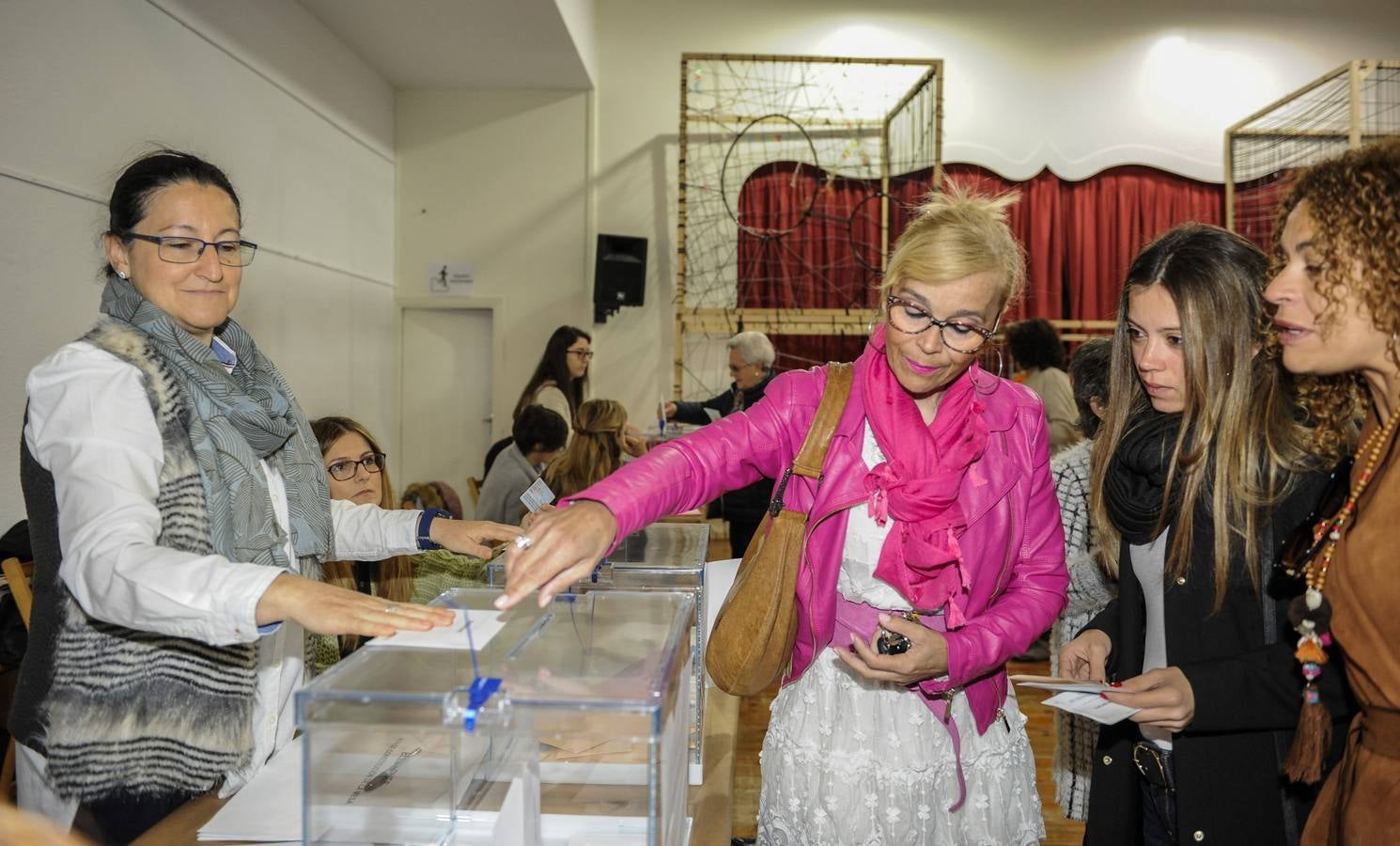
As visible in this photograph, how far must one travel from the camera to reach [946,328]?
141cm

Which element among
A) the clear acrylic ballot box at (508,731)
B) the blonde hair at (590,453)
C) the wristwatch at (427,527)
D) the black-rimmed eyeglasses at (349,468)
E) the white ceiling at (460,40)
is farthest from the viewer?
the white ceiling at (460,40)

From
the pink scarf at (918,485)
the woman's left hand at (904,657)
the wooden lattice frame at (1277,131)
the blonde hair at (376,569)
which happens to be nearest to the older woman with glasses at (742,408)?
the blonde hair at (376,569)

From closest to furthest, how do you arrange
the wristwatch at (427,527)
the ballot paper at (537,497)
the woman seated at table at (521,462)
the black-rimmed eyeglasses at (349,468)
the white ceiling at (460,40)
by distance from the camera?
the ballot paper at (537,497), the wristwatch at (427,527), the black-rimmed eyeglasses at (349,468), the woman seated at table at (521,462), the white ceiling at (460,40)

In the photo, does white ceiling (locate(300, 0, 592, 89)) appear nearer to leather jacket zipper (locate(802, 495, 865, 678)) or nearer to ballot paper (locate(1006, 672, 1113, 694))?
leather jacket zipper (locate(802, 495, 865, 678))

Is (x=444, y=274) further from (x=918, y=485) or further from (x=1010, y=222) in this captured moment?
(x=918, y=485)

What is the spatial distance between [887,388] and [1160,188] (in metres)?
7.50

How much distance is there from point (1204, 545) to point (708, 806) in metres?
0.87

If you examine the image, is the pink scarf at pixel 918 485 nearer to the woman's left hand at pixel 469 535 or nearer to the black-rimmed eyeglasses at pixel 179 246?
the woman's left hand at pixel 469 535

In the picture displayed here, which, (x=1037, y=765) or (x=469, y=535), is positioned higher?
(x=469, y=535)

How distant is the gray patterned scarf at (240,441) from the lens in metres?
1.43

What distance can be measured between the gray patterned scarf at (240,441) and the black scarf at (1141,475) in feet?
4.45

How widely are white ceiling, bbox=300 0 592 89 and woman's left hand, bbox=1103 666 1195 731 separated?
5.24 meters

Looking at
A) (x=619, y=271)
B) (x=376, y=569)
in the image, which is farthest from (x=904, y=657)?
(x=619, y=271)

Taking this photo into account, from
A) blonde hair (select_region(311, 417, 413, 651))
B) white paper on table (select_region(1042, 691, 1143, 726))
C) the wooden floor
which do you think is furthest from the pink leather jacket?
the wooden floor
